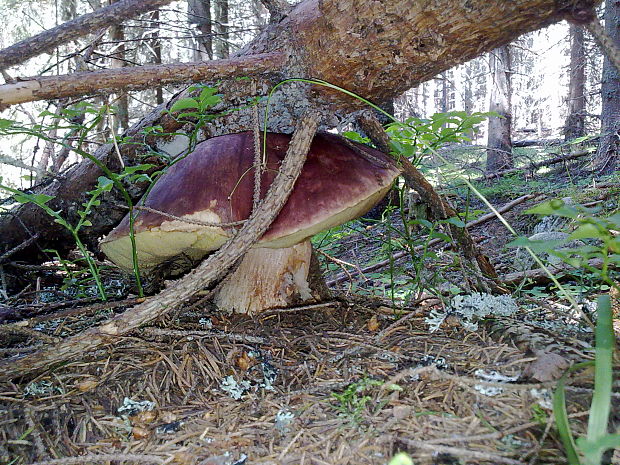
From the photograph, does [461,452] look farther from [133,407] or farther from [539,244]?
[133,407]

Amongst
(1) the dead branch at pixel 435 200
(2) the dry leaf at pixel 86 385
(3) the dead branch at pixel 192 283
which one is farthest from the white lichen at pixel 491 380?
(2) the dry leaf at pixel 86 385

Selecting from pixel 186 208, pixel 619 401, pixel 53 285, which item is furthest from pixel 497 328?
pixel 53 285

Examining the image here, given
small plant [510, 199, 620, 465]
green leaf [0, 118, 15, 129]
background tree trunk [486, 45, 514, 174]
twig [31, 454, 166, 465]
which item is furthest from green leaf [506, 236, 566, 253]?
background tree trunk [486, 45, 514, 174]

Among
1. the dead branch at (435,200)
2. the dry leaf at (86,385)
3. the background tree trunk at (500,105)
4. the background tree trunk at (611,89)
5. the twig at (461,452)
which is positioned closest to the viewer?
the twig at (461,452)

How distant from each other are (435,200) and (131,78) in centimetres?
146

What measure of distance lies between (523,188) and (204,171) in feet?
17.4

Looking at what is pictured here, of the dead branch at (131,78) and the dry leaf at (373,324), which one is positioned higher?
the dead branch at (131,78)

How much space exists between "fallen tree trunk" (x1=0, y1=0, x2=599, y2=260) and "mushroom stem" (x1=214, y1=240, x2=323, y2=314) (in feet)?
2.13

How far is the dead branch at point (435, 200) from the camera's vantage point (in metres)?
2.07

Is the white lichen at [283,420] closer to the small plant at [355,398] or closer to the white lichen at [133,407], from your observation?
the small plant at [355,398]

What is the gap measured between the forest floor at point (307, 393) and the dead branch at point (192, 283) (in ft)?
0.28

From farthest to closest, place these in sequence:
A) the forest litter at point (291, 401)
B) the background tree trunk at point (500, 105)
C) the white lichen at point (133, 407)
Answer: the background tree trunk at point (500, 105)
the white lichen at point (133, 407)
the forest litter at point (291, 401)

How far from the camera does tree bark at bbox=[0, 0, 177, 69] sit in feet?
6.15

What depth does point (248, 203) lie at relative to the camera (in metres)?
1.79
